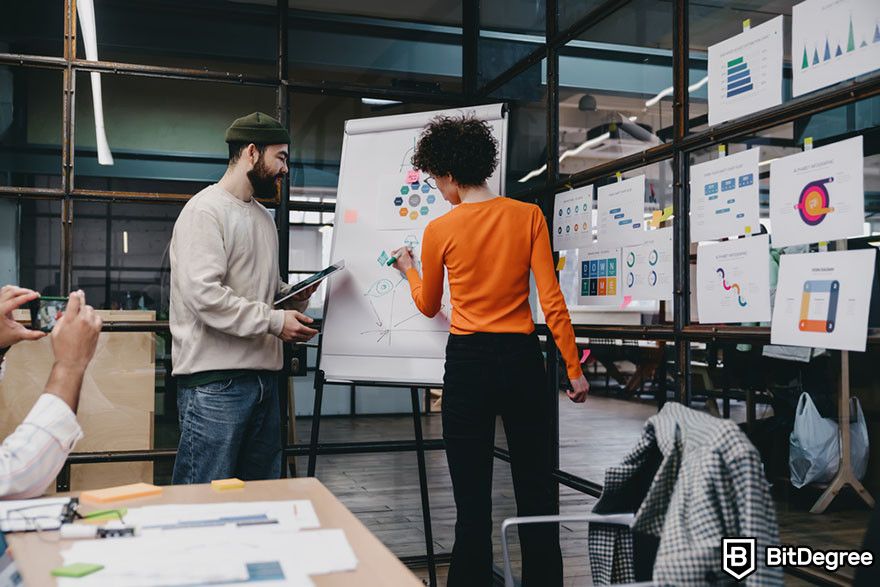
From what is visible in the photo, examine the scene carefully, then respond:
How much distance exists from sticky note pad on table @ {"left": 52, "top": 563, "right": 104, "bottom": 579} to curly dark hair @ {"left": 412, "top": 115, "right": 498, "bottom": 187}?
1659mm

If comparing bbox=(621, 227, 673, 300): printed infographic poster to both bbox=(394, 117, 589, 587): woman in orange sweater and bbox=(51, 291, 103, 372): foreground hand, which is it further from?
bbox=(51, 291, 103, 372): foreground hand

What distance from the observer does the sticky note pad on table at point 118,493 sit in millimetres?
1522

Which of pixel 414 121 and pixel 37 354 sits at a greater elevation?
pixel 414 121

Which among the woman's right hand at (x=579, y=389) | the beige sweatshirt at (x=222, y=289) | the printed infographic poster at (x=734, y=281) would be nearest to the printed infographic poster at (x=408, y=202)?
the beige sweatshirt at (x=222, y=289)

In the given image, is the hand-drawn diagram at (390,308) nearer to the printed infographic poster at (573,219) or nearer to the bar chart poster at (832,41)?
Answer: the printed infographic poster at (573,219)

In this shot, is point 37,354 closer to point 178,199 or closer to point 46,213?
point 46,213

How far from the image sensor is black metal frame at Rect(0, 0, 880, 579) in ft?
6.66

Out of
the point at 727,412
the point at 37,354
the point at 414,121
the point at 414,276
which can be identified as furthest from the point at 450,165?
the point at 37,354

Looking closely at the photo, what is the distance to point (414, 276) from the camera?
8.96 ft

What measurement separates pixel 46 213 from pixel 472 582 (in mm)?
2136

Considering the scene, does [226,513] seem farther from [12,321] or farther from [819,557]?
[819,557]

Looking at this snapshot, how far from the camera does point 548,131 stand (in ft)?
9.84

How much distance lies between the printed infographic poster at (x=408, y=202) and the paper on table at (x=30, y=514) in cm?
180

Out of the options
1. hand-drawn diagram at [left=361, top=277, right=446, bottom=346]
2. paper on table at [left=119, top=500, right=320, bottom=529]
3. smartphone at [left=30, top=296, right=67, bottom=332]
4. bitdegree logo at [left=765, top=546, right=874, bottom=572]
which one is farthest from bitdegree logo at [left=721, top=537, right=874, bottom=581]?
hand-drawn diagram at [left=361, top=277, right=446, bottom=346]
